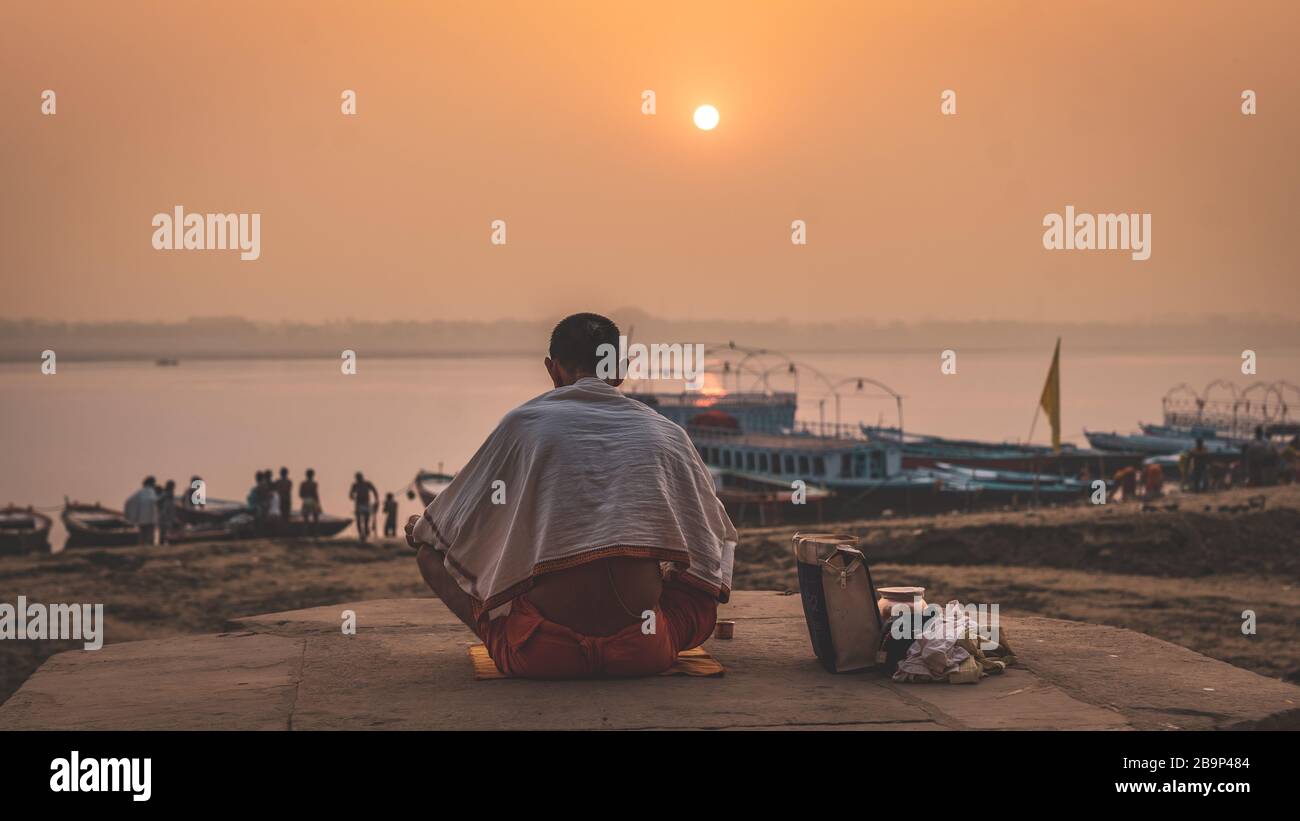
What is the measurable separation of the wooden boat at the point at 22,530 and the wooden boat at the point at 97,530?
0.75 metres

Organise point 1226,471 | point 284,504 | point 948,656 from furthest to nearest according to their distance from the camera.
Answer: point 1226,471, point 284,504, point 948,656

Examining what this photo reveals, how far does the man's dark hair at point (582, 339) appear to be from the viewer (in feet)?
A: 18.1

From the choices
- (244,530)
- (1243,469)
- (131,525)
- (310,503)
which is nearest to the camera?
(244,530)

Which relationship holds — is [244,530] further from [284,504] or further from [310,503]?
[310,503]

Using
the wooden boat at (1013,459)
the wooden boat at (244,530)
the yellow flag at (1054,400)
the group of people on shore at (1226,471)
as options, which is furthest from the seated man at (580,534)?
the wooden boat at (1013,459)

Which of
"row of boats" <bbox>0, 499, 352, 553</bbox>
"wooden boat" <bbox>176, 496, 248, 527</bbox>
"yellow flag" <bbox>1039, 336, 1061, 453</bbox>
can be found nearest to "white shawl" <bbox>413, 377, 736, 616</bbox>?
"row of boats" <bbox>0, 499, 352, 553</bbox>

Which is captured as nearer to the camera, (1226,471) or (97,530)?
(97,530)

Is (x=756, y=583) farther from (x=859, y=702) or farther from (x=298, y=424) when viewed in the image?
(x=298, y=424)

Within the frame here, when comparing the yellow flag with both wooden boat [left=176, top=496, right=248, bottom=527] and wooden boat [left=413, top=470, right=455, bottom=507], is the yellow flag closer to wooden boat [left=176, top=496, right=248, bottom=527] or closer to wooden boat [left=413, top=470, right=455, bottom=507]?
wooden boat [left=413, top=470, right=455, bottom=507]

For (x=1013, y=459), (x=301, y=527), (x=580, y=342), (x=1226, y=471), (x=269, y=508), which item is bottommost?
(x=301, y=527)

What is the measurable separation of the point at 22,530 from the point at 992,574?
20039 mm

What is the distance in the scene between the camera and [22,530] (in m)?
27.1

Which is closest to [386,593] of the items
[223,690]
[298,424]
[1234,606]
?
[1234,606]

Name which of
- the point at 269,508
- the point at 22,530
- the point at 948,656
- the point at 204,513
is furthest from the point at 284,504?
the point at 948,656
